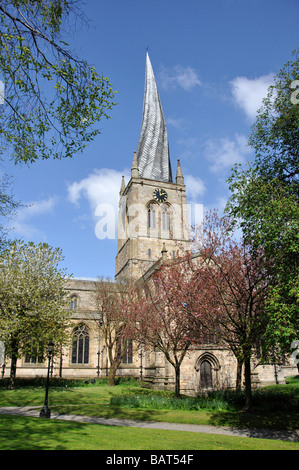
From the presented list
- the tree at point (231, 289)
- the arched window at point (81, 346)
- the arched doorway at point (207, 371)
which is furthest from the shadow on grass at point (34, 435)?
the arched window at point (81, 346)

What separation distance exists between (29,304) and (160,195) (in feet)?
111

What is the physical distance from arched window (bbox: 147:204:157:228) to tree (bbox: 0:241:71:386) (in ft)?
88.7

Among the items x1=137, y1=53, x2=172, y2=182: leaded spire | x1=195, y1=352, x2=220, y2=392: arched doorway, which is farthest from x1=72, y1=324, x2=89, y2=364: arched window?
x1=137, y1=53, x2=172, y2=182: leaded spire

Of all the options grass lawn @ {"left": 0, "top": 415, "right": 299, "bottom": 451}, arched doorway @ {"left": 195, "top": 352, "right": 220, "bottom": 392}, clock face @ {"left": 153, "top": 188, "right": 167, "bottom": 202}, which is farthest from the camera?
clock face @ {"left": 153, "top": 188, "right": 167, "bottom": 202}

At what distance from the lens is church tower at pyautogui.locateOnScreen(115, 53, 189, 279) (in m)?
50.5

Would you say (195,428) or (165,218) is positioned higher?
(165,218)

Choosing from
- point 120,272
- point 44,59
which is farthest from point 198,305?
point 120,272

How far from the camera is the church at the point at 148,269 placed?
29.0m

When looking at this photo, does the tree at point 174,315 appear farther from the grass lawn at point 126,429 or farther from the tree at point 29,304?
the tree at point 29,304

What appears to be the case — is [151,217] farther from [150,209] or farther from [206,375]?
[206,375]

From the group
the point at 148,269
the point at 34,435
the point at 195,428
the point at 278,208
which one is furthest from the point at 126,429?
the point at 148,269

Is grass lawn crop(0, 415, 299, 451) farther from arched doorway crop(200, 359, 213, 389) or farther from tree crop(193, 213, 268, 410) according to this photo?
arched doorway crop(200, 359, 213, 389)

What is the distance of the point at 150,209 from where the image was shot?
2147 inches
